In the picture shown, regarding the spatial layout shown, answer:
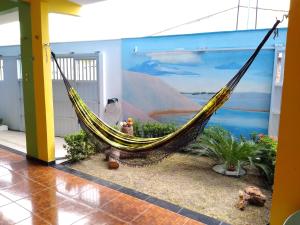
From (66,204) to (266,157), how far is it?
2221 mm

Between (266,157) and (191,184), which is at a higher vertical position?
(266,157)

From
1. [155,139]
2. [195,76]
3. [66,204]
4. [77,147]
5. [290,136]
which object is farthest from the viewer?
[195,76]

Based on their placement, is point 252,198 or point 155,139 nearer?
point 252,198

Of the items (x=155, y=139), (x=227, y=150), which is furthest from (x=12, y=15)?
(x=227, y=150)

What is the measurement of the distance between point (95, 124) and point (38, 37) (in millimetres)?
1195

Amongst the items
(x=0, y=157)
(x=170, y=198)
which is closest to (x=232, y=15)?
(x=170, y=198)

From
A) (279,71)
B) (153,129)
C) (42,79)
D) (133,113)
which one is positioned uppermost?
(279,71)

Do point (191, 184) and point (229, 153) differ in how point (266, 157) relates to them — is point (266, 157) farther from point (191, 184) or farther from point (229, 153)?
point (191, 184)

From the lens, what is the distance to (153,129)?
4.18 metres

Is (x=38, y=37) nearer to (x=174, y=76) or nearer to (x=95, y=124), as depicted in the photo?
(x=95, y=124)

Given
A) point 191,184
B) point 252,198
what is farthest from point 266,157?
point 191,184

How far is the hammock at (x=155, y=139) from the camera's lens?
2199mm

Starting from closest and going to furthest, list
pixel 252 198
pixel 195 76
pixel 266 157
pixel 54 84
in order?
pixel 252 198
pixel 266 157
pixel 195 76
pixel 54 84

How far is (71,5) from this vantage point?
128 inches
